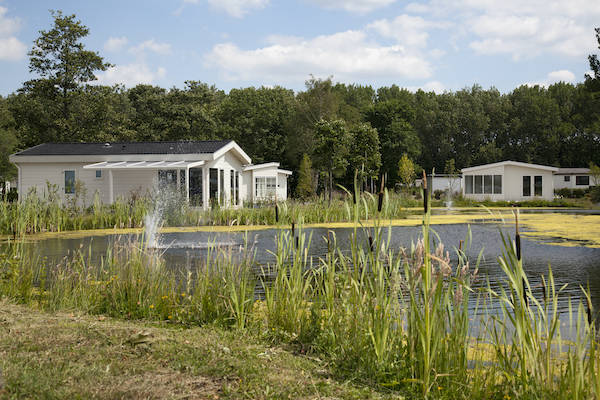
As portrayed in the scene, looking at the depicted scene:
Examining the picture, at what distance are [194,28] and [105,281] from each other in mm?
18843

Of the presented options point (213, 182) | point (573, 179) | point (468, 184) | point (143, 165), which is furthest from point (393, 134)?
point (143, 165)

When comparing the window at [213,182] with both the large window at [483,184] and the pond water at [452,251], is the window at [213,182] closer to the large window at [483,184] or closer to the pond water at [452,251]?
the pond water at [452,251]

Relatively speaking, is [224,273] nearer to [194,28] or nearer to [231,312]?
[231,312]

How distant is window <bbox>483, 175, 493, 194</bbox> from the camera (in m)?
32.5

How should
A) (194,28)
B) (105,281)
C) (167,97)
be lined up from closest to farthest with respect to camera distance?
(105,281)
(194,28)
(167,97)

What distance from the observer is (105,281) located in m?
4.78

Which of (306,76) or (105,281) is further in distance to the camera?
(306,76)

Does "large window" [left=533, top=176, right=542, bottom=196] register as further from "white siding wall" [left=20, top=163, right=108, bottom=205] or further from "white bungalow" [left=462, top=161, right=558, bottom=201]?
"white siding wall" [left=20, top=163, right=108, bottom=205]

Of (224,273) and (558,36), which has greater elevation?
(558,36)

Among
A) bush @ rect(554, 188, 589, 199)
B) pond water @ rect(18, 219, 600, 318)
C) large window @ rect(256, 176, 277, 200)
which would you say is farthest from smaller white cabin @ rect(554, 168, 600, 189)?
pond water @ rect(18, 219, 600, 318)

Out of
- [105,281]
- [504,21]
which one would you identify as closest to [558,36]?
[504,21]

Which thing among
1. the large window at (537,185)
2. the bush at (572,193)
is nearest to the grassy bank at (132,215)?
the large window at (537,185)

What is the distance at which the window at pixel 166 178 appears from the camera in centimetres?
2102

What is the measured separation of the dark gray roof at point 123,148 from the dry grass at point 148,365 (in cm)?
1719
